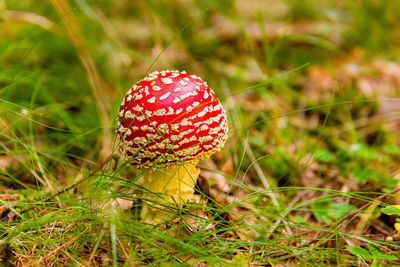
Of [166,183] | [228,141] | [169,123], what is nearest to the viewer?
[169,123]

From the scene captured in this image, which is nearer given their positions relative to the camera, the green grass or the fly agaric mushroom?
the green grass

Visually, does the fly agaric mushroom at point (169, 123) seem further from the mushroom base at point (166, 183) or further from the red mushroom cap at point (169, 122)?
the mushroom base at point (166, 183)

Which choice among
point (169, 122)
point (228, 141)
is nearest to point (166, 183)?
point (169, 122)

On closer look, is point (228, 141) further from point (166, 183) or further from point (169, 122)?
point (169, 122)

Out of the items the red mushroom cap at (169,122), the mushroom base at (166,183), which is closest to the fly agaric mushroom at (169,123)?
the red mushroom cap at (169,122)

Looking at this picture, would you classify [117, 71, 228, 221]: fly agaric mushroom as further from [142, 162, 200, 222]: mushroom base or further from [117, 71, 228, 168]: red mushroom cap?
[142, 162, 200, 222]: mushroom base

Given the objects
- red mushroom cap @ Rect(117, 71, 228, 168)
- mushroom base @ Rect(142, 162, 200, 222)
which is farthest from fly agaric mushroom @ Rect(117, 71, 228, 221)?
mushroom base @ Rect(142, 162, 200, 222)

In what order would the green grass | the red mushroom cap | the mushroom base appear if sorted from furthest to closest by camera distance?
1. the mushroom base
2. the red mushroom cap
3. the green grass
